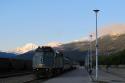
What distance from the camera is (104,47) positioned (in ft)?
636

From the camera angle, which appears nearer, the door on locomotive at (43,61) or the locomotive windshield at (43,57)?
the door on locomotive at (43,61)

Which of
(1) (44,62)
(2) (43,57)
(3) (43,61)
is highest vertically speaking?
(2) (43,57)

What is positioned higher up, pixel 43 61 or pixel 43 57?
pixel 43 57

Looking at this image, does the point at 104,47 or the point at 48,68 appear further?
the point at 104,47

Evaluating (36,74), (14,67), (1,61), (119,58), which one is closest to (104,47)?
(119,58)

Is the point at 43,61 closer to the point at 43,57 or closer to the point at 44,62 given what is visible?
the point at 44,62

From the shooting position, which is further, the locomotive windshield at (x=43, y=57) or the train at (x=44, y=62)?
Result: the locomotive windshield at (x=43, y=57)

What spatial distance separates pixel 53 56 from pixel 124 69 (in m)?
14.9

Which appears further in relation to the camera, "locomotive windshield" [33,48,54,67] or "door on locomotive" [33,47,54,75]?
"locomotive windshield" [33,48,54,67]

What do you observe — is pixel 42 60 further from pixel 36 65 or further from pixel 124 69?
pixel 124 69

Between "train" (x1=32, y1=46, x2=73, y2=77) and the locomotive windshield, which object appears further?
the locomotive windshield

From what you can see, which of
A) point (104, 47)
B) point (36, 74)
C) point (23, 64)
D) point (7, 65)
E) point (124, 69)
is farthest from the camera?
point (104, 47)

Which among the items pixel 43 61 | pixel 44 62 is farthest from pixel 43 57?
pixel 44 62

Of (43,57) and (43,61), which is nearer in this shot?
(43,61)
